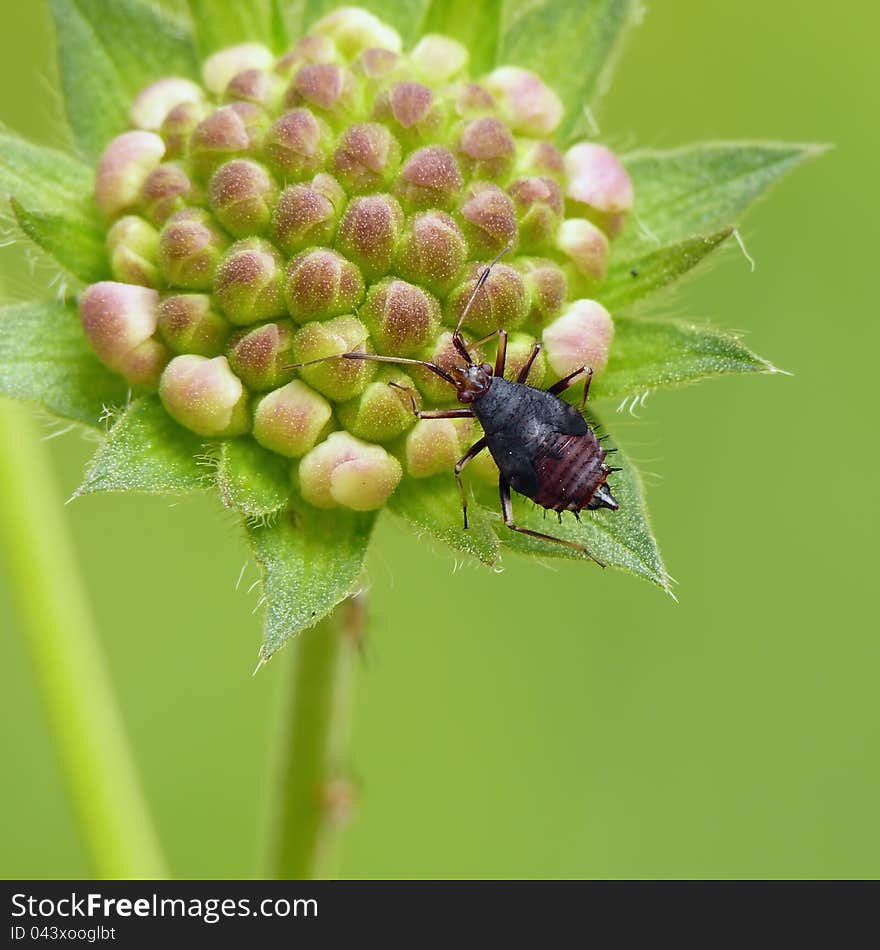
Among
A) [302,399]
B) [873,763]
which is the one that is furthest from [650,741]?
[302,399]

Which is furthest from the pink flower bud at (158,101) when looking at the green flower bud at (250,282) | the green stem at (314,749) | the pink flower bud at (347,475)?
the green stem at (314,749)

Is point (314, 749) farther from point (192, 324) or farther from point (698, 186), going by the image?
point (698, 186)

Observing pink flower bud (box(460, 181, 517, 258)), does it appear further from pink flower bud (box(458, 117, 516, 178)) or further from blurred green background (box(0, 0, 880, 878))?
blurred green background (box(0, 0, 880, 878))

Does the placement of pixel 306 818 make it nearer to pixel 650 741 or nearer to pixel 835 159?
pixel 650 741

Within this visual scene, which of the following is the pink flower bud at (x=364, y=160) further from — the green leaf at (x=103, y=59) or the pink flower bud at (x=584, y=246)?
the green leaf at (x=103, y=59)

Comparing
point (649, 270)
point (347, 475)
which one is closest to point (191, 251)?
point (347, 475)

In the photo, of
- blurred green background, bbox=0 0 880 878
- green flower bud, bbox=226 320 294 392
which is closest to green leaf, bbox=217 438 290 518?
green flower bud, bbox=226 320 294 392
